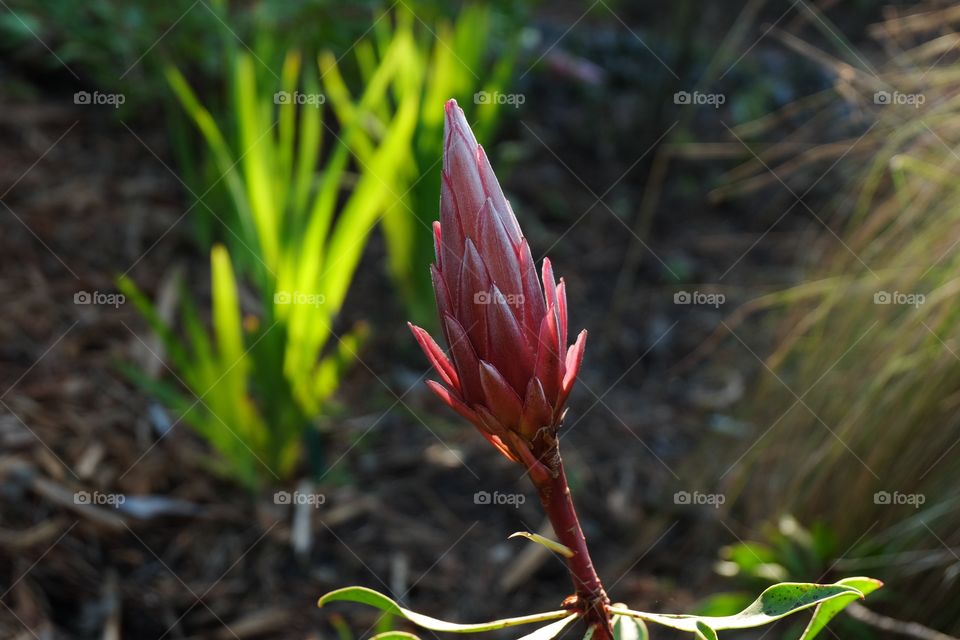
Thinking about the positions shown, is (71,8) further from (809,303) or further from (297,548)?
(809,303)

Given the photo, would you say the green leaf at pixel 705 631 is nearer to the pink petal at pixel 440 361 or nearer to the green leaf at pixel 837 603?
the green leaf at pixel 837 603

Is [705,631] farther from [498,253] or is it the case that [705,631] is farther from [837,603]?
[498,253]

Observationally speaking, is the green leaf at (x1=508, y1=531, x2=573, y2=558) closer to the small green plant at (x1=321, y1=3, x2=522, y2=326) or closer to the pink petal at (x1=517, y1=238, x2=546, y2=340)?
the pink petal at (x1=517, y1=238, x2=546, y2=340)

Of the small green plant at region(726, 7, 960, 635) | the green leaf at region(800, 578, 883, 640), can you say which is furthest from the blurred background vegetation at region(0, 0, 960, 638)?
the green leaf at region(800, 578, 883, 640)

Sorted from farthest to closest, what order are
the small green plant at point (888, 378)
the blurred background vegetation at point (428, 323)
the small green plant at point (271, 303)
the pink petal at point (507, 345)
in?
the small green plant at point (271, 303), the blurred background vegetation at point (428, 323), the small green plant at point (888, 378), the pink petal at point (507, 345)

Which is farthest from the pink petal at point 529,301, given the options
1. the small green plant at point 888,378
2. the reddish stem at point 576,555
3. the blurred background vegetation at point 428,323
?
the small green plant at point 888,378

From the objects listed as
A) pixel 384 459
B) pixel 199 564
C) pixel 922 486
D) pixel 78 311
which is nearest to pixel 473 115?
pixel 384 459
